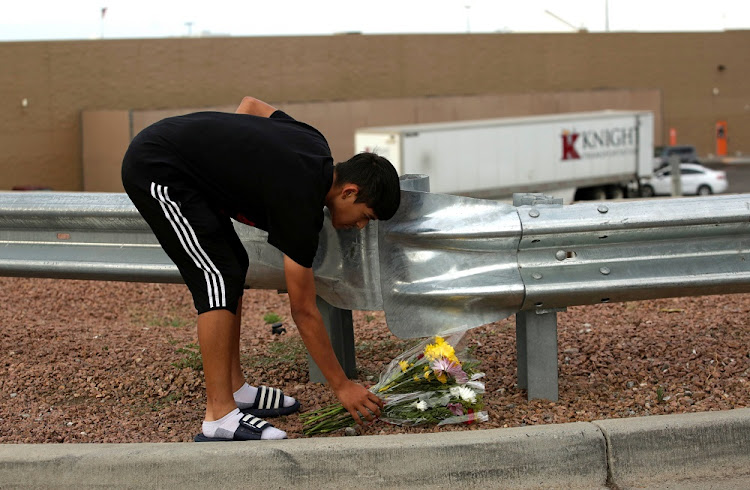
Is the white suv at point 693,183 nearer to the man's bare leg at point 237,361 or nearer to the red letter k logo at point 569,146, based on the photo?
the red letter k logo at point 569,146

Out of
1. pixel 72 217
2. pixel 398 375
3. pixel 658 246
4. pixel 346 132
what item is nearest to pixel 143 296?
pixel 72 217

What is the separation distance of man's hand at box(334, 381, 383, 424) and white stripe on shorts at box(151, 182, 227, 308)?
554mm

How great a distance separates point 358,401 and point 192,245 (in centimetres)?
86

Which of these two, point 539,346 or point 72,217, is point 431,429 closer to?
point 539,346

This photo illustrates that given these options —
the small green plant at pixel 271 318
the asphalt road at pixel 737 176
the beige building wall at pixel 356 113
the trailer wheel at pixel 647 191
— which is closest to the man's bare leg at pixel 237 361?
the small green plant at pixel 271 318

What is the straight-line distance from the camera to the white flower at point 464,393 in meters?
3.68

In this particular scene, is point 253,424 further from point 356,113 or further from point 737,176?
point 737,176

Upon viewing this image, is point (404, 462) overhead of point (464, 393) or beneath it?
beneath

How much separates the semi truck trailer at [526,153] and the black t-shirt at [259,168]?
2185 cm

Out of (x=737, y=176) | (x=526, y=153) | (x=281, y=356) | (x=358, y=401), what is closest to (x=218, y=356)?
(x=358, y=401)

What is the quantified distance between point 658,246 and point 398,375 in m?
1.17

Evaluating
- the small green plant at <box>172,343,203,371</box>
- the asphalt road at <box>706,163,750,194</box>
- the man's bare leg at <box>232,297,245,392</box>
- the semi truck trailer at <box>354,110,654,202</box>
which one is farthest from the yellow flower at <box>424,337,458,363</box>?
the asphalt road at <box>706,163,750,194</box>

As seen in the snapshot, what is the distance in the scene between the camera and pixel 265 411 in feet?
13.2

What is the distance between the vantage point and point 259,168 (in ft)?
11.5
